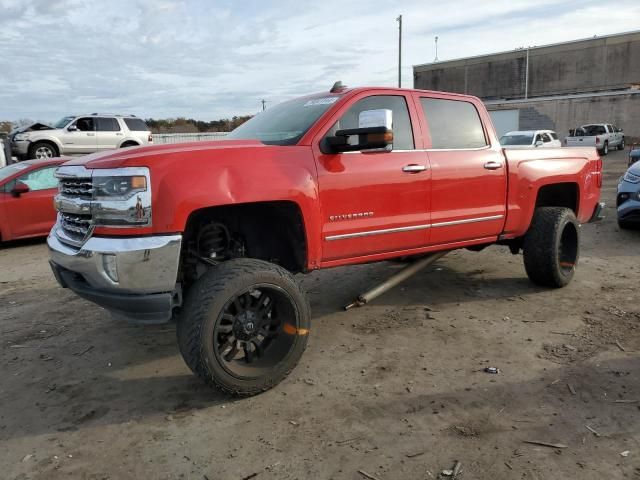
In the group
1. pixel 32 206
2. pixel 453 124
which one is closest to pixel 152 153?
pixel 453 124

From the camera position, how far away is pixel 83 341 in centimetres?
436

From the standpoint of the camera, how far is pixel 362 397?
332 cm

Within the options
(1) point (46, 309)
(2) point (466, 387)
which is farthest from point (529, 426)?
(1) point (46, 309)

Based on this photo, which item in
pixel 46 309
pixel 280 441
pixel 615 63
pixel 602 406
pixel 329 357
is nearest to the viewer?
pixel 280 441

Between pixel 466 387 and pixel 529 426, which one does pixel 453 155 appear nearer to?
pixel 466 387

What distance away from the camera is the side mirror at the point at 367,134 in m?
3.50

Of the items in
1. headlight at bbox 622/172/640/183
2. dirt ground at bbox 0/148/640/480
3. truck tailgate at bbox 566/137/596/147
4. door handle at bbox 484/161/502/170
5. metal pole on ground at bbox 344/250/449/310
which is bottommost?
dirt ground at bbox 0/148/640/480

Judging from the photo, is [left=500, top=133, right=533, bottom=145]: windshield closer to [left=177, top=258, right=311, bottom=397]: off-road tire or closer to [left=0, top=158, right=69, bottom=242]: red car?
[left=0, top=158, right=69, bottom=242]: red car

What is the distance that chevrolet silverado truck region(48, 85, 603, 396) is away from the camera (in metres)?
3.04

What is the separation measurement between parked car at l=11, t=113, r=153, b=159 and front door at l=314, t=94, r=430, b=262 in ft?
50.0

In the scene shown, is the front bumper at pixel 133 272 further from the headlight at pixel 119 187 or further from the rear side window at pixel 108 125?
the rear side window at pixel 108 125

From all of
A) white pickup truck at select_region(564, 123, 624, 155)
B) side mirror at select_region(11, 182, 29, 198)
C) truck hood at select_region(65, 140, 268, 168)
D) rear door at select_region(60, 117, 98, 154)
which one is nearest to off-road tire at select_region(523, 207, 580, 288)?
truck hood at select_region(65, 140, 268, 168)

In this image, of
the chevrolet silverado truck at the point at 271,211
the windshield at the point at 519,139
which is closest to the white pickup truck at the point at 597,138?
the windshield at the point at 519,139

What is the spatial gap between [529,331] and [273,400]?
2.27 metres
